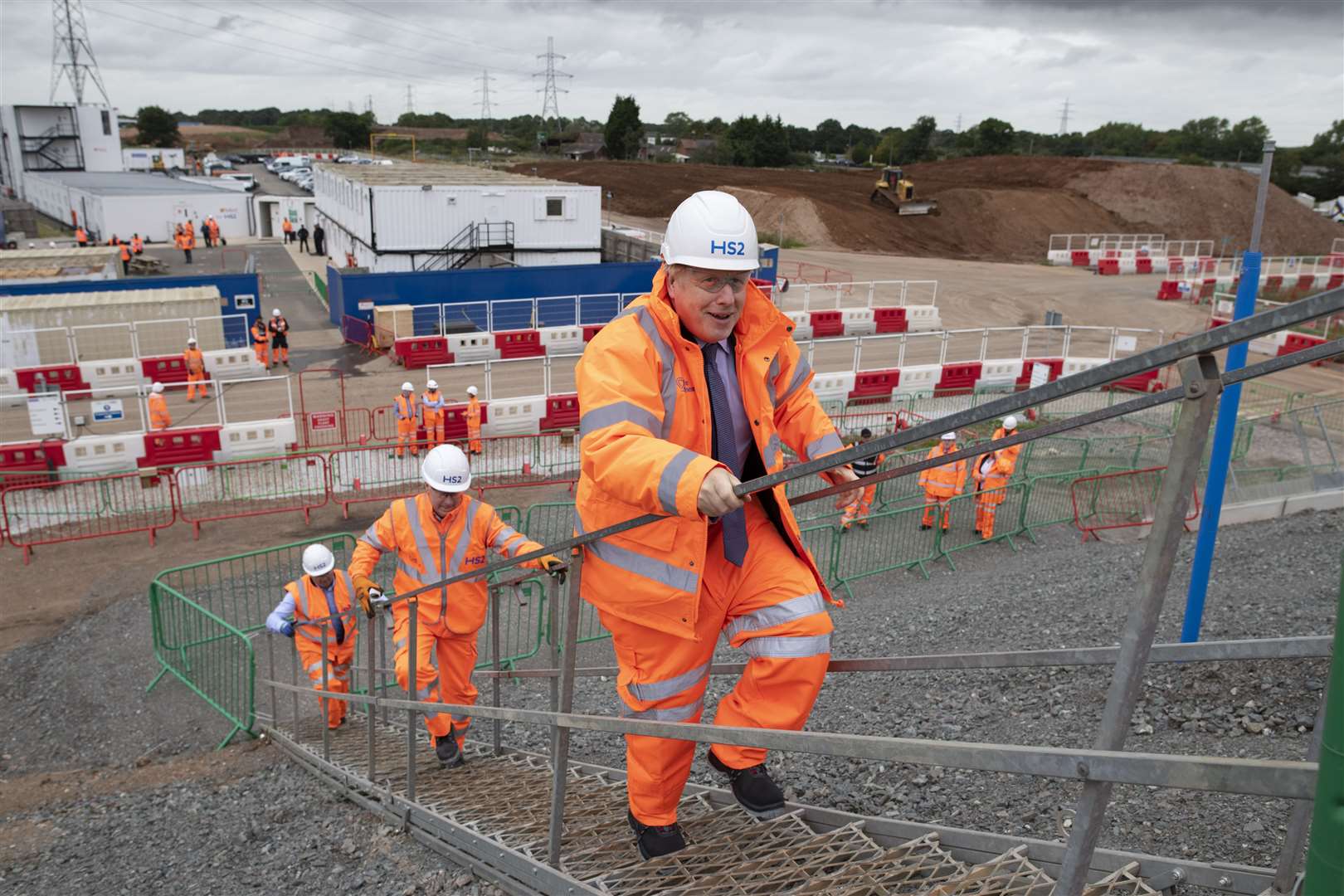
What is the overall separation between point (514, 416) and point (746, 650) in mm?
15069

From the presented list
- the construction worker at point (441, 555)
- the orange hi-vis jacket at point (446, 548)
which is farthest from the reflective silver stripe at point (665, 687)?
the orange hi-vis jacket at point (446, 548)

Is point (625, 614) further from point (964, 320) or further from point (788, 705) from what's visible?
point (964, 320)

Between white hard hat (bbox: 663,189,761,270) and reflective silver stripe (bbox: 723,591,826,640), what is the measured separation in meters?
1.16

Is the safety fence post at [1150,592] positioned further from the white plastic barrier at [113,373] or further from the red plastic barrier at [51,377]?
the white plastic barrier at [113,373]

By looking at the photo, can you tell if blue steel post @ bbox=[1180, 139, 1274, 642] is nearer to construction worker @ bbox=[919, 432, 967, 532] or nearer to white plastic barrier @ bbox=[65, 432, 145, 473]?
construction worker @ bbox=[919, 432, 967, 532]

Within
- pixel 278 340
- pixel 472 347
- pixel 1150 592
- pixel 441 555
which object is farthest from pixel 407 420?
pixel 1150 592

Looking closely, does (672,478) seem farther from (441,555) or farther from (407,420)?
(407,420)

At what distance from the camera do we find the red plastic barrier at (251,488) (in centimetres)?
1404

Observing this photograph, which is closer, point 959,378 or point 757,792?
point 757,792

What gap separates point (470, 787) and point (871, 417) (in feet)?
49.3

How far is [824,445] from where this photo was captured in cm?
363

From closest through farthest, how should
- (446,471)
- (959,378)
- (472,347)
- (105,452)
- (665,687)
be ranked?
(665,687), (446,471), (105,452), (959,378), (472,347)

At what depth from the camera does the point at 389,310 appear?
2491 cm

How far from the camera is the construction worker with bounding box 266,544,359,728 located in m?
7.73
